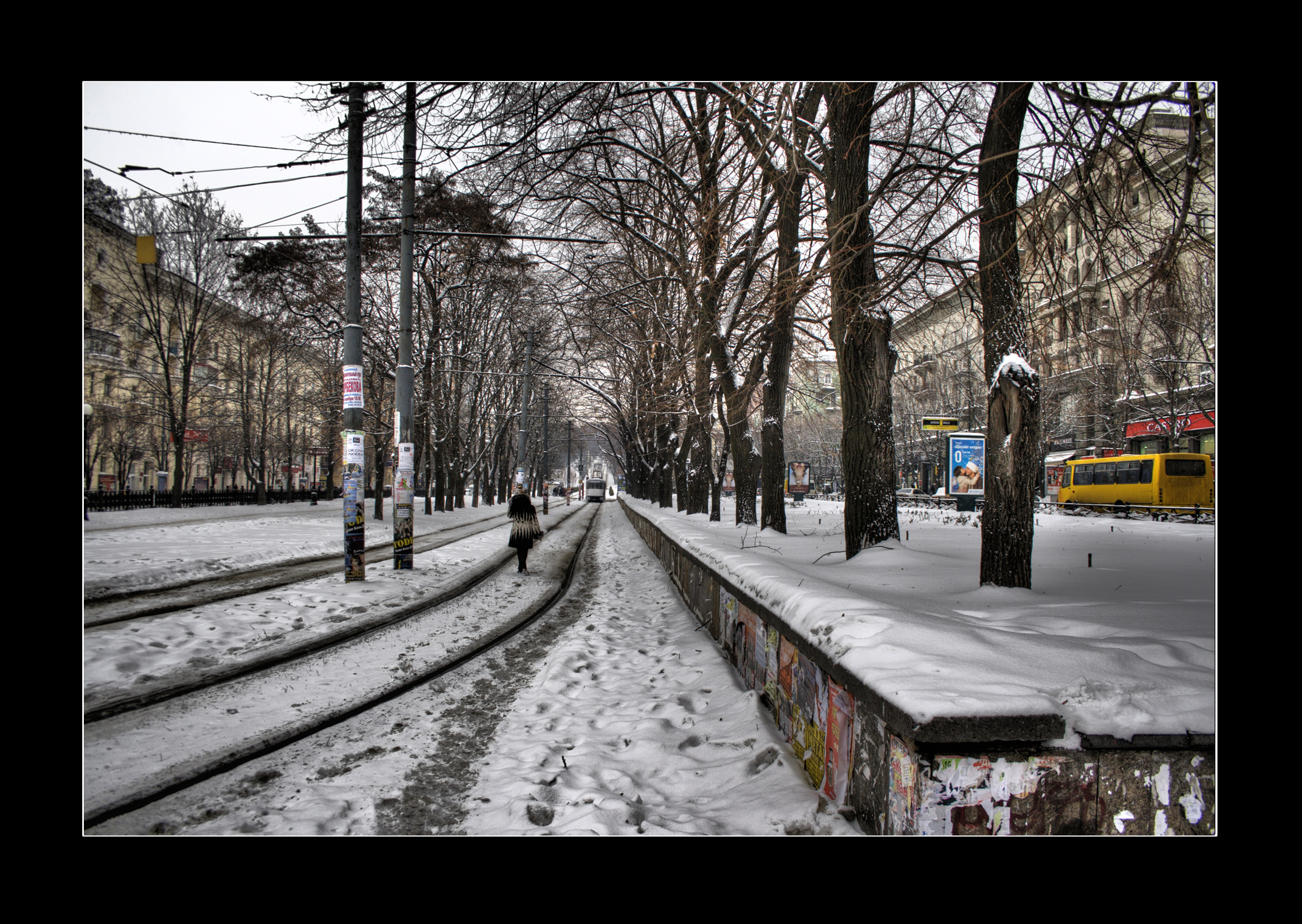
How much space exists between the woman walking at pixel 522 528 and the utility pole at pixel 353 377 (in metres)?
2.87

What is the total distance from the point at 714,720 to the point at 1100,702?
2571mm

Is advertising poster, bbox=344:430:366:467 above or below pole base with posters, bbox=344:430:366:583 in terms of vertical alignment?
above

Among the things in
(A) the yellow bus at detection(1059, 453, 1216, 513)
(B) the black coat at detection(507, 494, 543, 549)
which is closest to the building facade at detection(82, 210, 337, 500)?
(B) the black coat at detection(507, 494, 543, 549)

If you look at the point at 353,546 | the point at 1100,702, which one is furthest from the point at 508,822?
the point at 353,546

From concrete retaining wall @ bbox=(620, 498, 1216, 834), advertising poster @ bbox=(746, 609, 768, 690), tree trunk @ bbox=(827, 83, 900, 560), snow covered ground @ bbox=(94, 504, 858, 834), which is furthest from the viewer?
tree trunk @ bbox=(827, 83, 900, 560)

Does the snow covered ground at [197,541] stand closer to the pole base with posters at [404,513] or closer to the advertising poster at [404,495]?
the pole base with posters at [404,513]

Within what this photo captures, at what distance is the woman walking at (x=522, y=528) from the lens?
37.6 feet

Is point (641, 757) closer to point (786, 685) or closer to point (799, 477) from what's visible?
point (786, 685)

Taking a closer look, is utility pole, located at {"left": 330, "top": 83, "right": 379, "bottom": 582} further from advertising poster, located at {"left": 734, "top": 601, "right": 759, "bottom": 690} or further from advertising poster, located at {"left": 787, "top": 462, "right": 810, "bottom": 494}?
advertising poster, located at {"left": 787, "top": 462, "right": 810, "bottom": 494}

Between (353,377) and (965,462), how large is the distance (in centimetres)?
2319

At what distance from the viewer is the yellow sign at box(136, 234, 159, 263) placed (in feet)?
23.0

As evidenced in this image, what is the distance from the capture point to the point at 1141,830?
220 cm

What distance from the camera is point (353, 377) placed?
8.81 metres

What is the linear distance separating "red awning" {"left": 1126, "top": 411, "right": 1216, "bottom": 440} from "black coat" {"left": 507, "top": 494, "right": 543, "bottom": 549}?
2453 centimetres
